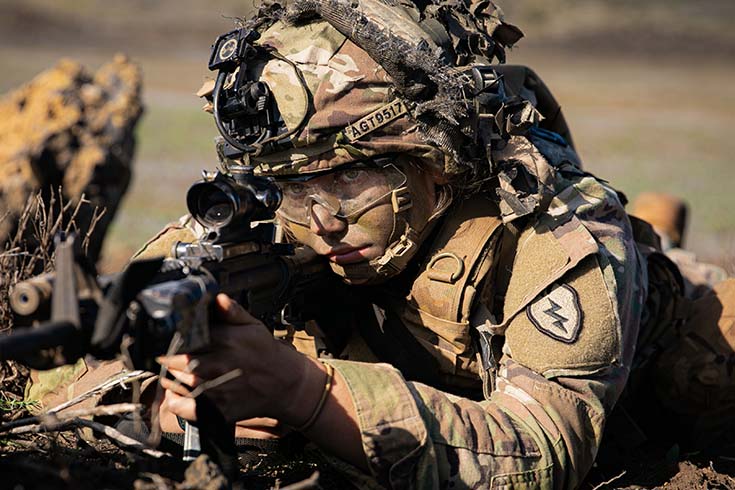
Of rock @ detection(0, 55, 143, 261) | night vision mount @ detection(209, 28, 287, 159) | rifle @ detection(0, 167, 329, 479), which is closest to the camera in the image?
rifle @ detection(0, 167, 329, 479)

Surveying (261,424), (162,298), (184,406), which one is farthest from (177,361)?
(261,424)

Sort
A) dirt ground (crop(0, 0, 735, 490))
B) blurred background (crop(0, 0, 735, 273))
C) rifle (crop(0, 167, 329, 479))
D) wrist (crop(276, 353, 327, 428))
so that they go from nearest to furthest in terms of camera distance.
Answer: rifle (crop(0, 167, 329, 479)) < wrist (crop(276, 353, 327, 428)) < dirt ground (crop(0, 0, 735, 490)) < blurred background (crop(0, 0, 735, 273))

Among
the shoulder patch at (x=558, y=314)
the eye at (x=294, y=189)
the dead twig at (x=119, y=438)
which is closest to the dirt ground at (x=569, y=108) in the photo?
the dead twig at (x=119, y=438)

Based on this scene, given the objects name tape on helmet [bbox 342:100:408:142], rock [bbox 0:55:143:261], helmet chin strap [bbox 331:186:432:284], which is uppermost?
rock [bbox 0:55:143:261]

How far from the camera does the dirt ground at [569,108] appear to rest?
3492 millimetres

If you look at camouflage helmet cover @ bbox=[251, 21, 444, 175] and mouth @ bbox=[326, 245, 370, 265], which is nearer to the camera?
camouflage helmet cover @ bbox=[251, 21, 444, 175]

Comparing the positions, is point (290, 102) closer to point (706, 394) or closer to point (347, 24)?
point (347, 24)

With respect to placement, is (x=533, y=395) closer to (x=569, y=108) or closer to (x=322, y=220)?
(x=322, y=220)

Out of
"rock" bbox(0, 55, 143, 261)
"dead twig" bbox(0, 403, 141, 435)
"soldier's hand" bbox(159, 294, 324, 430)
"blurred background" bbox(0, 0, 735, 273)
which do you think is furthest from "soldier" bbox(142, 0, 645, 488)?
"rock" bbox(0, 55, 143, 261)

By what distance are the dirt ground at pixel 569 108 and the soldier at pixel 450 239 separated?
1.52 ft

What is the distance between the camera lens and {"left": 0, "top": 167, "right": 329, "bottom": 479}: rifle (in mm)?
2422

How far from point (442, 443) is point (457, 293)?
0.82 m

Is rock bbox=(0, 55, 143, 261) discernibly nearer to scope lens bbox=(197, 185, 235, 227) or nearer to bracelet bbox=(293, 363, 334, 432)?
scope lens bbox=(197, 185, 235, 227)

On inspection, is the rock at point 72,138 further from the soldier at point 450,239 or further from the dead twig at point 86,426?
the dead twig at point 86,426
